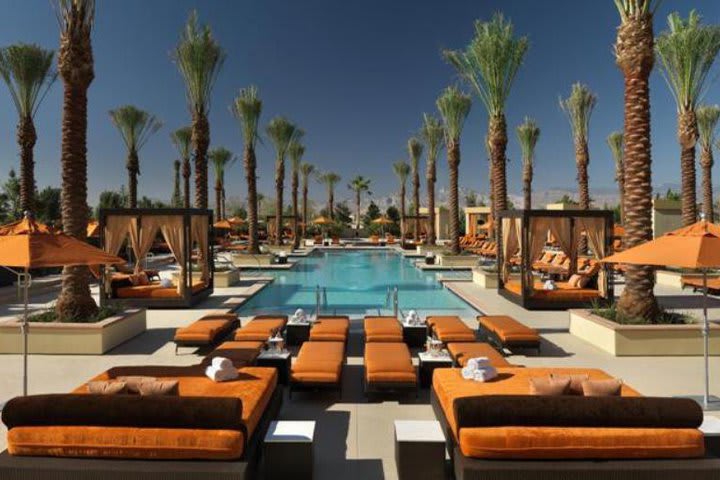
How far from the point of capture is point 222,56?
17266 mm

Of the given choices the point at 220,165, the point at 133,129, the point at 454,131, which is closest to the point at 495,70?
the point at 454,131

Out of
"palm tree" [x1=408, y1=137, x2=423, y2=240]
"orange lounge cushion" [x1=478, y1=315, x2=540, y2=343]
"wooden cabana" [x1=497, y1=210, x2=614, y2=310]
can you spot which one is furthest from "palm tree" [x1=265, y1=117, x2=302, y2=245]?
"orange lounge cushion" [x1=478, y1=315, x2=540, y2=343]

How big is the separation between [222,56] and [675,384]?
16303 millimetres

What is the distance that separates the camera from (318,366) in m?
6.21

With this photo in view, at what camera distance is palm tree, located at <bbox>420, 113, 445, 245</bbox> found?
3034cm

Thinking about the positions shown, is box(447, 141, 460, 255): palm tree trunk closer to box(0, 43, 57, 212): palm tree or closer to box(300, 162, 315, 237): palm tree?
box(0, 43, 57, 212): palm tree

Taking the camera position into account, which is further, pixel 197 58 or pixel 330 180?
pixel 330 180

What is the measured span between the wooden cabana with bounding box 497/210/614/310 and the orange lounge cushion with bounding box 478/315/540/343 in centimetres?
373

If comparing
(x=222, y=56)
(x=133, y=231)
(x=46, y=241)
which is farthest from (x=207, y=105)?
(x=46, y=241)

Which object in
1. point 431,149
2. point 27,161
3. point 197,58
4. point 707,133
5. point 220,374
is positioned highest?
point 197,58

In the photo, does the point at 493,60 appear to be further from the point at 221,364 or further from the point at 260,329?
the point at 221,364

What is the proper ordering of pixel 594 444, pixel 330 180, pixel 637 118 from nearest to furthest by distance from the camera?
pixel 594 444, pixel 637 118, pixel 330 180

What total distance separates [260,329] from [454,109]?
1800cm

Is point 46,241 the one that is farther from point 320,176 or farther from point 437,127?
point 320,176
